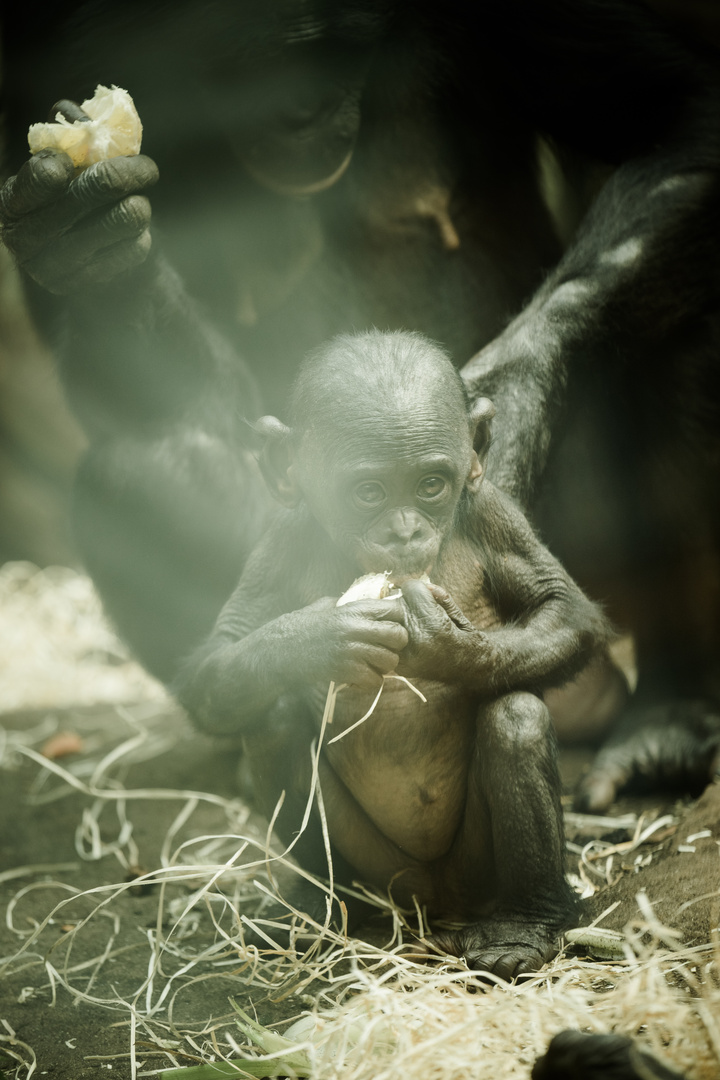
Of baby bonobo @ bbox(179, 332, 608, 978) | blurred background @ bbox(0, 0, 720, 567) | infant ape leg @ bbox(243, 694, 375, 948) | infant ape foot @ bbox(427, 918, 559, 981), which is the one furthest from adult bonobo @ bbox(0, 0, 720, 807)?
blurred background @ bbox(0, 0, 720, 567)

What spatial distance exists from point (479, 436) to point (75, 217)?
2.15 ft

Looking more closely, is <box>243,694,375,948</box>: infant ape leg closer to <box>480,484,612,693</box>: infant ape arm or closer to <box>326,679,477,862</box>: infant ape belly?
<box>326,679,477,862</box>: infant ape belly

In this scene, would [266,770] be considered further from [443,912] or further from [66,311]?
[66,311]

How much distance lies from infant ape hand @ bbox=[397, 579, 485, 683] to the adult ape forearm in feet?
1.58

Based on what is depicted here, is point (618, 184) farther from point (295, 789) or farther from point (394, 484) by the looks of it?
point (295, 789)

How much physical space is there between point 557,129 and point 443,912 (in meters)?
1.45

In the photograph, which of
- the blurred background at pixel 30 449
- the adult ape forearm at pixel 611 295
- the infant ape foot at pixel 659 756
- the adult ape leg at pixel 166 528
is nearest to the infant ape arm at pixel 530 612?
the adult ape forearm at pixel 611 295

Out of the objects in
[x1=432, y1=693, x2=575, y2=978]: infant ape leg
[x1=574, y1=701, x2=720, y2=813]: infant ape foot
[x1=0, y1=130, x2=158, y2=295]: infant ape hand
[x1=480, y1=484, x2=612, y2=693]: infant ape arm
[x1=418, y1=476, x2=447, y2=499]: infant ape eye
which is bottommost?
[x1=574, y1=701, x2=720, y2=813]: infant ape foot

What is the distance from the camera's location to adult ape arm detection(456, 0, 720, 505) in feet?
5.51

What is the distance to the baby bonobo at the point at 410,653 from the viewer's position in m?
1.15

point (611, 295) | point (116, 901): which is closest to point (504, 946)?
point (116, 901)

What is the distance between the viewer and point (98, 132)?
1.27m

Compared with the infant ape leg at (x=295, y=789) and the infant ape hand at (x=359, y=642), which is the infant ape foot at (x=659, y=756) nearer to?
the infant ape leg at (x=295, y=789)

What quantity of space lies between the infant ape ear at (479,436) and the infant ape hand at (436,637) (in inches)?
7.9
